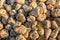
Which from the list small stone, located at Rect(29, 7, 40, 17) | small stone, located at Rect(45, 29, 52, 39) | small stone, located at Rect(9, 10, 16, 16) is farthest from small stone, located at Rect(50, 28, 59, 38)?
small stone, located at Rect(9, 10, 16, 16)

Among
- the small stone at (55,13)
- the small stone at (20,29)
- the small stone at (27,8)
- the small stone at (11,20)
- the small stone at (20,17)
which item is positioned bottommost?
the small stone at (20,29)

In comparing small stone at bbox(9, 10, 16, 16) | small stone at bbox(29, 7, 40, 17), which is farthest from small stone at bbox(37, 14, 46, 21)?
small stone at bbox(9, 10, 16, 16)

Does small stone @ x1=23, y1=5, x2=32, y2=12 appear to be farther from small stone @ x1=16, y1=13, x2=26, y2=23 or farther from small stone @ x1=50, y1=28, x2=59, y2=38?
small stone @ x1=50, y1=28, x2=59, y2=38

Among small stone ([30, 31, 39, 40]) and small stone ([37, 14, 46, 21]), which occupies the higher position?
small stone ([37, 14, 46, 21])

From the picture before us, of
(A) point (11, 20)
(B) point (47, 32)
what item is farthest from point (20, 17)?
(B) point (47, 32)

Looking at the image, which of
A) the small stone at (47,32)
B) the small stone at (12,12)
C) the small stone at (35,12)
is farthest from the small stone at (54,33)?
the small stone at (12,12)

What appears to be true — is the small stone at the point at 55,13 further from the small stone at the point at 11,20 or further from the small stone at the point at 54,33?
the small stone at the point at 11,20

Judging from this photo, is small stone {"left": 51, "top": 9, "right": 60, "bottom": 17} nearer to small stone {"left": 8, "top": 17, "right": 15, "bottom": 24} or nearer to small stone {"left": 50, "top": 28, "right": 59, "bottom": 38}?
small stone {"left": 50, "top": 28, "right": 59, "bottom": 38}

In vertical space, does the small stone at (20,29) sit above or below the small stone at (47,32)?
above

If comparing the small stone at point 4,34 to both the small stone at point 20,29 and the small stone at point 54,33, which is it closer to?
the small stone at point 20,29

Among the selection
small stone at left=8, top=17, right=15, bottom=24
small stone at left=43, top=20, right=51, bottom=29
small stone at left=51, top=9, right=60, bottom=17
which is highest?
small stone at left=51, top=9, right=60, bottom=17

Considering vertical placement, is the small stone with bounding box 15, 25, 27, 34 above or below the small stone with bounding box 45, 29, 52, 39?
above

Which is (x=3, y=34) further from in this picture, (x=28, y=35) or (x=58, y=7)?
(x=58, y=7)
